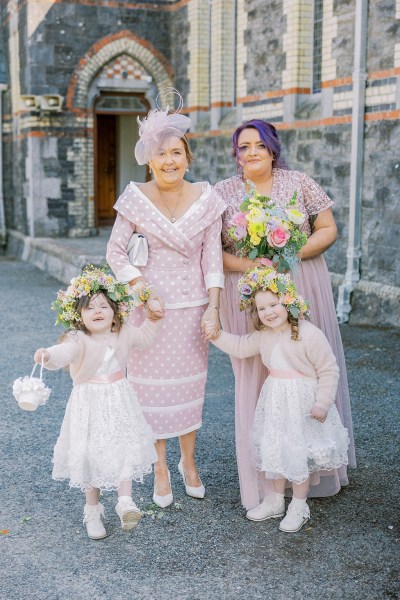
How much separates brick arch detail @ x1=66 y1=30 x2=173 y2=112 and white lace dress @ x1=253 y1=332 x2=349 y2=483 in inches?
499

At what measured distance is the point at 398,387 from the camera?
22.3ft

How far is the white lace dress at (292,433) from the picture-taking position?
393 centimetres

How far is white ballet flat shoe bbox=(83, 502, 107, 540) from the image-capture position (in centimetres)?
396

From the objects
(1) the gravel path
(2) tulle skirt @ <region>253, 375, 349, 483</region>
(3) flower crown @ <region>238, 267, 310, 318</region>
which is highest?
(3) flower crown @ <region>238, 267, 310, 318</region>

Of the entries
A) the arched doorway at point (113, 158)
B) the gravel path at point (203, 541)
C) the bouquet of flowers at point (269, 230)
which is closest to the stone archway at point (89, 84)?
the arched doorway at point (113, 158)

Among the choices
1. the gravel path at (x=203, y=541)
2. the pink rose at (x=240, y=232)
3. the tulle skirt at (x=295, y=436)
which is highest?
the pink rose at (x=240, y=232)

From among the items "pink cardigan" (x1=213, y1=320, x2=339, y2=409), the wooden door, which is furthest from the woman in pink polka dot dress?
the wooden door

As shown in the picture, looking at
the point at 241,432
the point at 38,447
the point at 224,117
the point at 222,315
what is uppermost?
the point at 224,117

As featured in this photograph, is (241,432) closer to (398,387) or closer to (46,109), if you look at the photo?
(398,387)

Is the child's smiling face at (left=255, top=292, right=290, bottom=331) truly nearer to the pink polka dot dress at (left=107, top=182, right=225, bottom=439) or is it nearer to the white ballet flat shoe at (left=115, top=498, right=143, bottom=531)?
the pink polka dot dress at (left=107, top=182, right=225, bottom=439)

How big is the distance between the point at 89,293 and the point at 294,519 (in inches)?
58.7

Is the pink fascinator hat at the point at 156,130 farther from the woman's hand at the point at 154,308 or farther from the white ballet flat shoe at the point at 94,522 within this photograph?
the white ballet flat shoe at the point at 94,522

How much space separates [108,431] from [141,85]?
43.8ft

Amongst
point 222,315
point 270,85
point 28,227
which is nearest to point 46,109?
point 28,227
